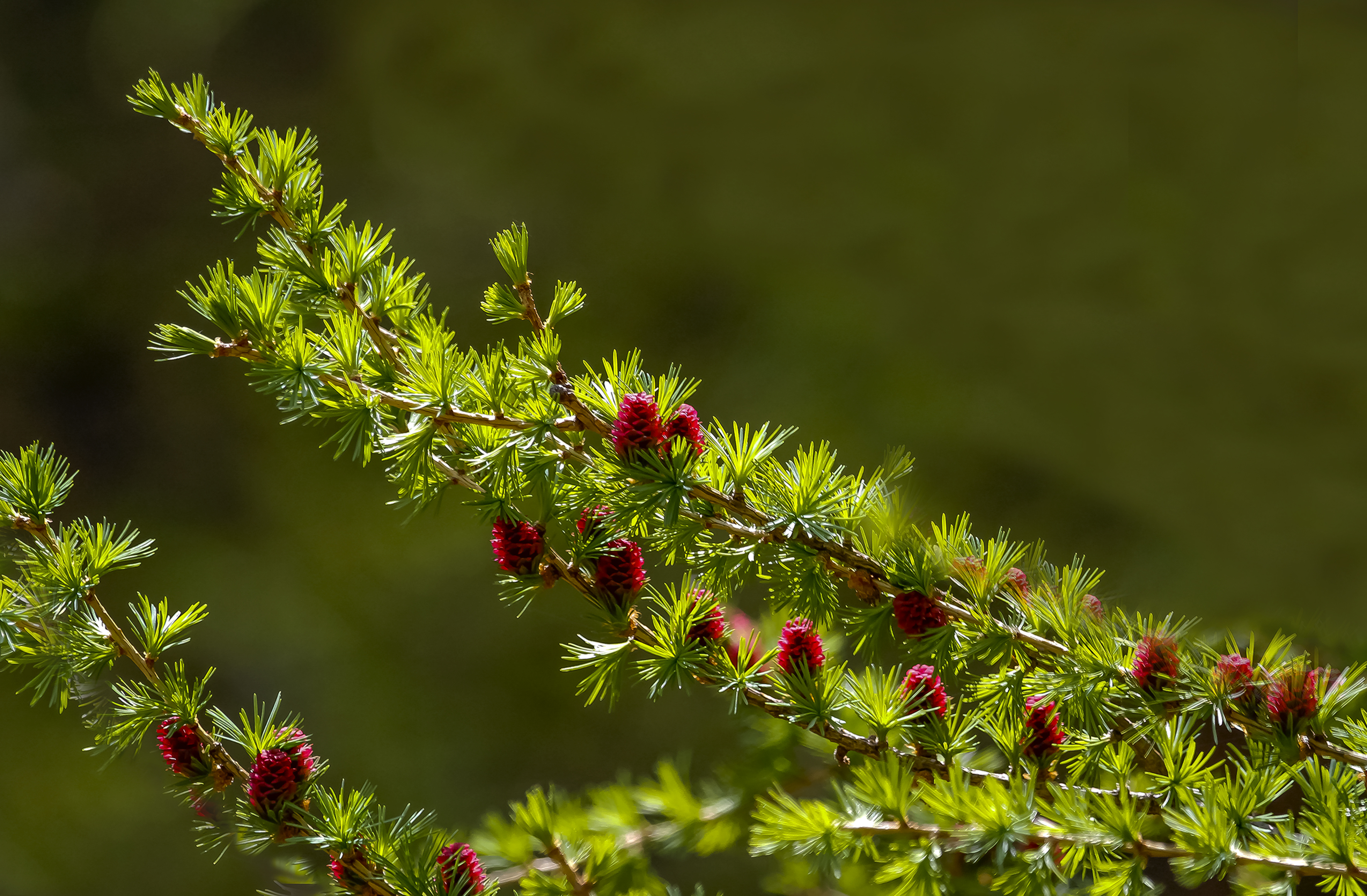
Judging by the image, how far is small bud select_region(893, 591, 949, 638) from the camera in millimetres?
296

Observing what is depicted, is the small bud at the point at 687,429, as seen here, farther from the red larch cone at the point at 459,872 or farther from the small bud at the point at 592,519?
the red larch cone at the point at 459,872

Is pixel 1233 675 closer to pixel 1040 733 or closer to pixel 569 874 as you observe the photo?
pixel 1040 733

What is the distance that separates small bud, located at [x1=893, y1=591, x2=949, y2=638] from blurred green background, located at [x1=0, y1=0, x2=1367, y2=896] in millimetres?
684

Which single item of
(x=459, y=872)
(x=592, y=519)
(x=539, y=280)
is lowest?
(x=459, y=872)

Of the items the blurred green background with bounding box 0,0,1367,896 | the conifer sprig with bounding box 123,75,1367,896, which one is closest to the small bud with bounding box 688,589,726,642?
Result: the conifer sprig with bounding box 123,75,1367,896

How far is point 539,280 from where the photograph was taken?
1.22 m

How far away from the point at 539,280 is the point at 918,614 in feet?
3.26

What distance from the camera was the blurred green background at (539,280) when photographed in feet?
3.16

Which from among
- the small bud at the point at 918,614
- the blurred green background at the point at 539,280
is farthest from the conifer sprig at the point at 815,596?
the blurred green background at the point at 539,280

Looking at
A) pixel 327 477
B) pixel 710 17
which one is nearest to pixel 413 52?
pixel 710 17

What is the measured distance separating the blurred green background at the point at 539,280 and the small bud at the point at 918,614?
0.68 meters

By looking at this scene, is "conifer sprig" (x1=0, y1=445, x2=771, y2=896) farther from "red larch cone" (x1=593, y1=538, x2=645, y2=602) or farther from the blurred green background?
the blurred green background

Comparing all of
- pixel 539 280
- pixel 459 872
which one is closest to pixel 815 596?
pixel 459 872

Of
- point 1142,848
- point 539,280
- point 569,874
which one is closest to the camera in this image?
point 1142,848
